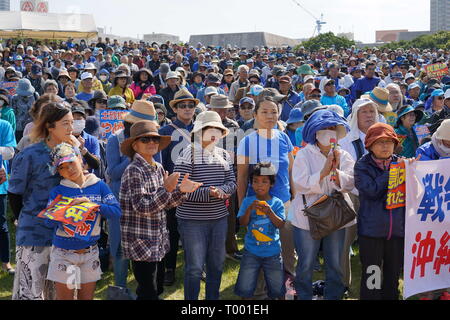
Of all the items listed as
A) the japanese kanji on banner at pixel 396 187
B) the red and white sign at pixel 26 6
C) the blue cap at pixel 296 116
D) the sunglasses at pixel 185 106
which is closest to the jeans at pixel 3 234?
the sunglasses at pixel 185 106

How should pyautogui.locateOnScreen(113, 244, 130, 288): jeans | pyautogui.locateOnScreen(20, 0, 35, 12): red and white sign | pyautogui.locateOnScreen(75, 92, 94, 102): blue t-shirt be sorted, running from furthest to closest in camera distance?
pyautogui.locateOnScreen(20, 0, 35, 12): red and white sign < pyautogui.locateOnScreen(75, 92, 94, 102): blue t-shirt < pyautogui.locateOnScreen(113, 244, 130, 288): jeans

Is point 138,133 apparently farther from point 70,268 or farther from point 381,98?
point 381,98

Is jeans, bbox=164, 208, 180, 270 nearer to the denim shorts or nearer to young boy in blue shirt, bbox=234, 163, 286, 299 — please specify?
young boy in blue shirt, bbox=234, 163, 286, 299

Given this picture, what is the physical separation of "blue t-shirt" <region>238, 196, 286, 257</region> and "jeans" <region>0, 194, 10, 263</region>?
271 centimetres

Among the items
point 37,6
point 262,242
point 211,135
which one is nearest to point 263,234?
point 262,242

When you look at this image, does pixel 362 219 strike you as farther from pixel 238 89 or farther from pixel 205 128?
pixel 238 89

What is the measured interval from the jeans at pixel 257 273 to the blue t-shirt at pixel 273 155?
665 millimetres

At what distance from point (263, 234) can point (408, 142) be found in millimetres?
3336

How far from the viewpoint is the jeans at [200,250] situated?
4.38 meters

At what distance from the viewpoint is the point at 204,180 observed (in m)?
4.48

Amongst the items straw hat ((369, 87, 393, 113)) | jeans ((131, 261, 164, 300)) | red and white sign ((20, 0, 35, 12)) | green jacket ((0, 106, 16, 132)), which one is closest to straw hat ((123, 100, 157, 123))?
jeans ((131, 261, 164, 300))

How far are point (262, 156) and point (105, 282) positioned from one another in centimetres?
235

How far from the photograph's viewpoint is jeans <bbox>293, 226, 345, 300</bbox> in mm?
4414
